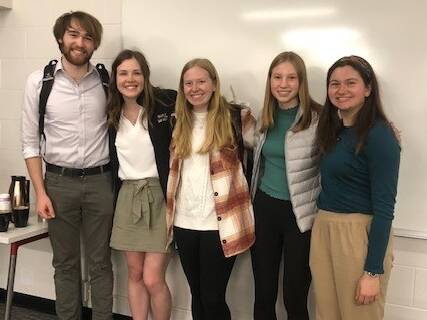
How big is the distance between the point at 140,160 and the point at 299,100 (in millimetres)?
783

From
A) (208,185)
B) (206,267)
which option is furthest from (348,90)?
(206,267)

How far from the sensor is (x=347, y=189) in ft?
5.26

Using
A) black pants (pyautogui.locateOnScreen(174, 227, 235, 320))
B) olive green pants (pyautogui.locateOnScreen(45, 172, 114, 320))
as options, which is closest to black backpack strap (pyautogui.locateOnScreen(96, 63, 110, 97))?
olive green pants (pyautogui.locateOnScreen(45, 172, 114, 320))

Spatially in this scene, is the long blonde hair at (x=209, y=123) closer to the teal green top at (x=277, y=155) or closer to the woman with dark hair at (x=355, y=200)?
the teal green top at (x=277, y=155)

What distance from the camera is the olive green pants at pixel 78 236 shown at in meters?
2.21

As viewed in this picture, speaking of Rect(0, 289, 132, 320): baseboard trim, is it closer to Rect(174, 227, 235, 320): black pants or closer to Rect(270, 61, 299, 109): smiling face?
Rect(174, 227, 235, 320): black pants

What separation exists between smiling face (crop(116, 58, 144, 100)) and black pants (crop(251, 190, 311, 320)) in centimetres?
74

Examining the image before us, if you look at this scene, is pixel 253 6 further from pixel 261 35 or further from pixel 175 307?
pixel 175 307

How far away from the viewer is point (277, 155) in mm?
1878

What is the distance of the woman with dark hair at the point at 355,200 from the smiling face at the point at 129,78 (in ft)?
2.90

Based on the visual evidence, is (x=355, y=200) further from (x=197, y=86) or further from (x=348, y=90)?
(x=197, y=86)

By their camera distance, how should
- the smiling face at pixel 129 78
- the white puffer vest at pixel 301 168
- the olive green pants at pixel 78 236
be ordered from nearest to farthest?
Answer: the white puffer vest at pixel 301 168
the smiling face at pixel 129 78
the olive green pants at pixel 78 236

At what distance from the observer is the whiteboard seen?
1.86m

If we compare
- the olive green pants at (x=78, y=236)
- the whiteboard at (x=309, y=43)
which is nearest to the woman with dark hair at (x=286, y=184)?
the whiteboard at (x=309, y=43)
